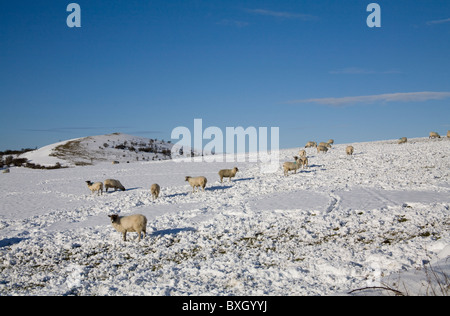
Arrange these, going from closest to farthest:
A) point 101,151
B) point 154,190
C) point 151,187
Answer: point 154,190, point 151,187, point 101,151

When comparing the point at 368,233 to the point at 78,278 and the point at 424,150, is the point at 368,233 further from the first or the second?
the point at 424,150

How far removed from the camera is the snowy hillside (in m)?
56.5

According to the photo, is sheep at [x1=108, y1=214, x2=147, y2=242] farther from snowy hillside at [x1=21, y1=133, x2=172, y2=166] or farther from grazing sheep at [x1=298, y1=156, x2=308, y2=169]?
snowy hillside at [x1=21, y1=133, x2=172, y2=166]

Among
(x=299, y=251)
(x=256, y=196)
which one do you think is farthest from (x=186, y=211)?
(x=299, y=251)

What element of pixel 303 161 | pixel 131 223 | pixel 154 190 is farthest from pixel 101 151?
pixel 131 223

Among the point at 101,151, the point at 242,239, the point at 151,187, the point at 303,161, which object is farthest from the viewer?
the point at 101,151

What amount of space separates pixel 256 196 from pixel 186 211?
484 cm

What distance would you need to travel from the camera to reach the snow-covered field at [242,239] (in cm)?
871

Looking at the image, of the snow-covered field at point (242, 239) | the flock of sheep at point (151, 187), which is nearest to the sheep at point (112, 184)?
the flock of sheep at point (151, 187)

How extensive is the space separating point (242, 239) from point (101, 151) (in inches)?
2304

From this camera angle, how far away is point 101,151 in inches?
2564

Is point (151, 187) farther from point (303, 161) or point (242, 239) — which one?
point (303, 161)
